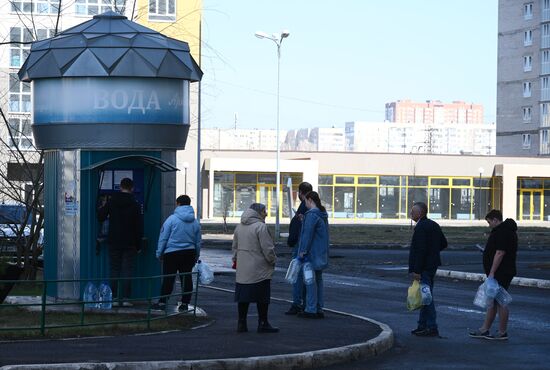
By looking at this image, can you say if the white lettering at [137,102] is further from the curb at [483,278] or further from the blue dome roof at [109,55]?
the curb at [483,278]

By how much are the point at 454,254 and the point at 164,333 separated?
2373 cm

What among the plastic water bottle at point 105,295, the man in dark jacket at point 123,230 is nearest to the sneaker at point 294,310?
the man in dark jacket at point 123,230

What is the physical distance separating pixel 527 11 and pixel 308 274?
3609 inches

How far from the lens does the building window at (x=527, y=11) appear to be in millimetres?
101562

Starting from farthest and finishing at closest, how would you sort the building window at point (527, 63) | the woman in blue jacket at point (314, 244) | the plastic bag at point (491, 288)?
the building window at point (527, 63) < the woman in blue jacket at point (314, 244) < the plastic bag at point (491, 288)

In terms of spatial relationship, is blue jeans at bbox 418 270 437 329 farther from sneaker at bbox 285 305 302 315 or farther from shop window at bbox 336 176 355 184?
shop window at bbox 336 176 355 184

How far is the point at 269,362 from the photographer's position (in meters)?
10.8

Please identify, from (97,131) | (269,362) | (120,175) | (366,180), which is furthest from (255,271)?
(366,180)

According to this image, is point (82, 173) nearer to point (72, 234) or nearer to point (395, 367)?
point (72, 234)

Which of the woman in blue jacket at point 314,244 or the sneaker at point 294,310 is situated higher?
the woman in blue jacket at point 314,244

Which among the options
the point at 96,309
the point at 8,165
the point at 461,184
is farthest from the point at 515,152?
the point at 96,309

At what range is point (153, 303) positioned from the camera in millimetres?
15031

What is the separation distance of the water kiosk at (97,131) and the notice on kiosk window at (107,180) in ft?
0.05

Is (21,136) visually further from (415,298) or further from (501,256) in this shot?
(501,256)
